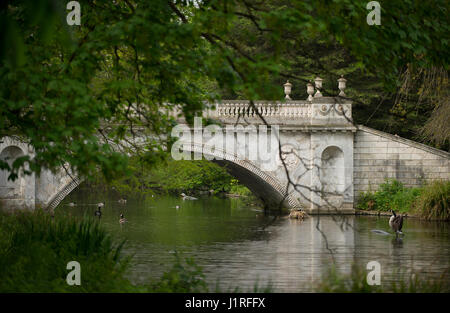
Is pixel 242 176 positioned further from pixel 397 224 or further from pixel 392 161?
pixel 397 224

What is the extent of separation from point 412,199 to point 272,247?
28.0 ft

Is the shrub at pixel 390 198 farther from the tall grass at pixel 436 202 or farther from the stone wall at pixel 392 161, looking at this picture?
the tall grass at pixel 436 202

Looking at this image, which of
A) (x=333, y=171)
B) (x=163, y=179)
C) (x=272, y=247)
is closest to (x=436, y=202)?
(x=333, y=171)

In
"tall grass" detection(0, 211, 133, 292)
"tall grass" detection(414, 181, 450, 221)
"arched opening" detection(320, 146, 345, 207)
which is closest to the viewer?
"tall grass" detection(0, 211, 133, 292)

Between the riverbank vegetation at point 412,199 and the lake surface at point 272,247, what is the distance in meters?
0.59

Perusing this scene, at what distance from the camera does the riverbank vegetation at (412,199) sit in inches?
752

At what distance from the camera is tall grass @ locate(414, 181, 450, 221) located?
62.4 feet

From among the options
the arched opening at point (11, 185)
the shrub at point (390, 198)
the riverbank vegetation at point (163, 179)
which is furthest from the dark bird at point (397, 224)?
the arched opening at point (11, 185)

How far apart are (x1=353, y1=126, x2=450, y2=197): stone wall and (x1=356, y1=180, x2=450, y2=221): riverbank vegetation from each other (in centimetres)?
32
